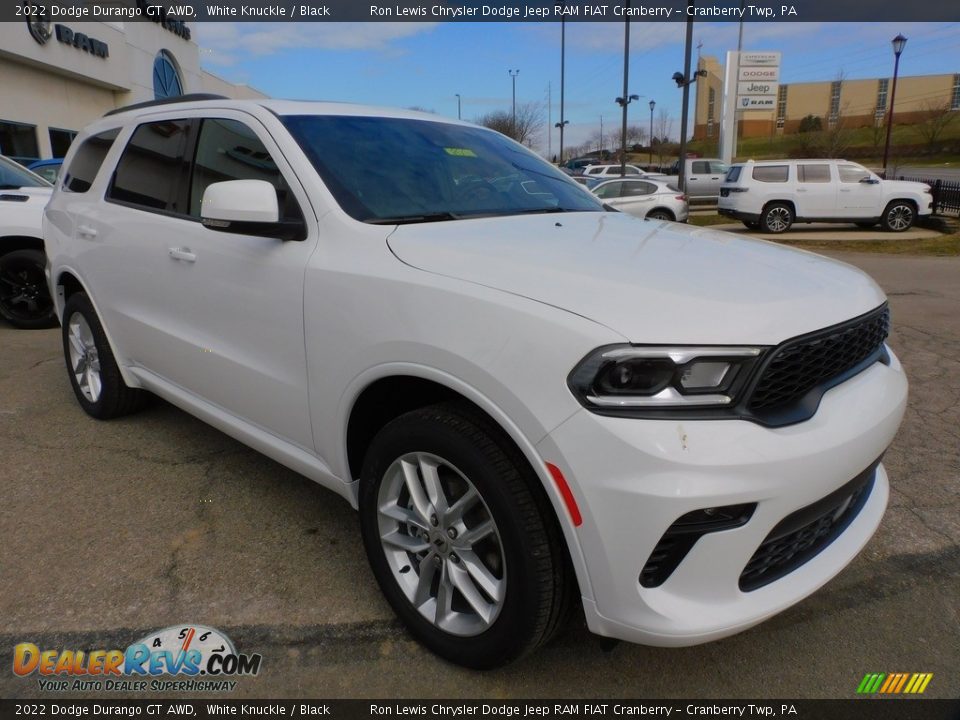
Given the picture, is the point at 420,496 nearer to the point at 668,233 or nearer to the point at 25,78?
the point at 668,233

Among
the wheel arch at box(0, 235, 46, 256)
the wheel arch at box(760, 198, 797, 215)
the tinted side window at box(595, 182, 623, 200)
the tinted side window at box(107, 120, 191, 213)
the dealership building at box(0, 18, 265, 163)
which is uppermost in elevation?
the dealership building at box(0, 18, 265, 163)

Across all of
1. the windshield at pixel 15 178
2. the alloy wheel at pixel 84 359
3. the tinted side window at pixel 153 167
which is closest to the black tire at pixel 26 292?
the windshield at pixel 15 178

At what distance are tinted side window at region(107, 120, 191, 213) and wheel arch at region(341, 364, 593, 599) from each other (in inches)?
59.3

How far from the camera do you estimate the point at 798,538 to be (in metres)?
1.95

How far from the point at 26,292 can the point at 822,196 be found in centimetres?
1620

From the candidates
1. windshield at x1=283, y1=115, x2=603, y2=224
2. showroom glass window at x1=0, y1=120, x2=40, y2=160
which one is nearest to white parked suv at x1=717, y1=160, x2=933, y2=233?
windshield at x1=283, y1=115, x2=603, y2=224

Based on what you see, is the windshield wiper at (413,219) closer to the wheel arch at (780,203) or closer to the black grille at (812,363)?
the black grille at (812,363)

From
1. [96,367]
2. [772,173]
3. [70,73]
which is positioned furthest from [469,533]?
[70,73]

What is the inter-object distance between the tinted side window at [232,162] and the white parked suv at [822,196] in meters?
15.8

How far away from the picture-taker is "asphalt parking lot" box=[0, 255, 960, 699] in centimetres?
219

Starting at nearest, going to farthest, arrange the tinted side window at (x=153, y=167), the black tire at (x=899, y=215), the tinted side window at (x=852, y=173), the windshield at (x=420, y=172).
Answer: the windshield at (x=420, y=172)
the tinted side window at (x=153, y=167)
the tinted side window at (x=852, y=173)
the black tire at (x=899, y=215)

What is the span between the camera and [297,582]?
267 cm

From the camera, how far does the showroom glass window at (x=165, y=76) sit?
29.0 m

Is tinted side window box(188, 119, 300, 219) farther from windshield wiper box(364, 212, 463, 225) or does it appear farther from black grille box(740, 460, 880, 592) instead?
black grille box(740, 460, 880, 592)
